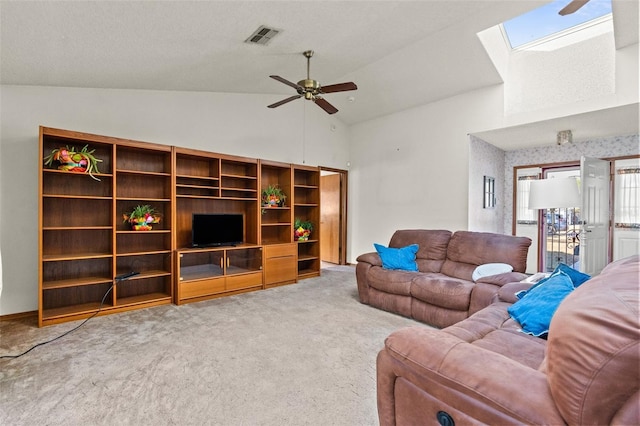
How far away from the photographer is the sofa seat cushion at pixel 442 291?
3053mm

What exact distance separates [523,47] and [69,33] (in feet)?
18.0

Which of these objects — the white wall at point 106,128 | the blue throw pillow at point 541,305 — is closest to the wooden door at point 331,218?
the white wall at point 106,128

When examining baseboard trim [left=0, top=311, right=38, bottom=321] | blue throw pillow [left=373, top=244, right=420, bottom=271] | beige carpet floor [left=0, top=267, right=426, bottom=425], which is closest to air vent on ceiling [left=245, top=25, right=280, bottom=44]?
blue throw pillow [left=373, top=244, right=420, bottom=271]

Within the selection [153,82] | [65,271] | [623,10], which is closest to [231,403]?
[65,271]

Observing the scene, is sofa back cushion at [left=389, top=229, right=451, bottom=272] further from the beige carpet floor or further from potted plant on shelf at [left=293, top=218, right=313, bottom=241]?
→ potted plant on shelf at [left=293, top=218, right=313, bottom=241]

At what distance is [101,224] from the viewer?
3.88 meters

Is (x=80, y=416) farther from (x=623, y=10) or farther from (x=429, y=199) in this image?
(x=623, y=10)

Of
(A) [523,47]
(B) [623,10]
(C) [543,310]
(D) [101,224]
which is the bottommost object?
(C) [543,310]

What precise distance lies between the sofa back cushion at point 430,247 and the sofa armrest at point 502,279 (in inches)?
33.7

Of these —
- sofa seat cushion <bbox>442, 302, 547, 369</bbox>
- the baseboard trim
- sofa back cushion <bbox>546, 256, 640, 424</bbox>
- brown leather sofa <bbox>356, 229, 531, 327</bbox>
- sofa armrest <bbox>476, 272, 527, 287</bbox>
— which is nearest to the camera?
sofa back cushion <bbox>546, 256, 640, 424</bbox>

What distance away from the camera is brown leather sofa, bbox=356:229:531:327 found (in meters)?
3.05

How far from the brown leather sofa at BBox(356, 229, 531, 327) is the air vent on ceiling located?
2.77m

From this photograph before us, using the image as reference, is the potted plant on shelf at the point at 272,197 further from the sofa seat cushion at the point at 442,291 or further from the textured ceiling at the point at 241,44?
the sofa seat cushion at the point at 442,291

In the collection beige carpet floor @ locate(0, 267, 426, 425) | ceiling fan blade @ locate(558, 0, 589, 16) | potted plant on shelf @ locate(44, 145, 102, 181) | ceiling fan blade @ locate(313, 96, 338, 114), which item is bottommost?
beige carpet floor @ locate(0, 267, 426, 425)
